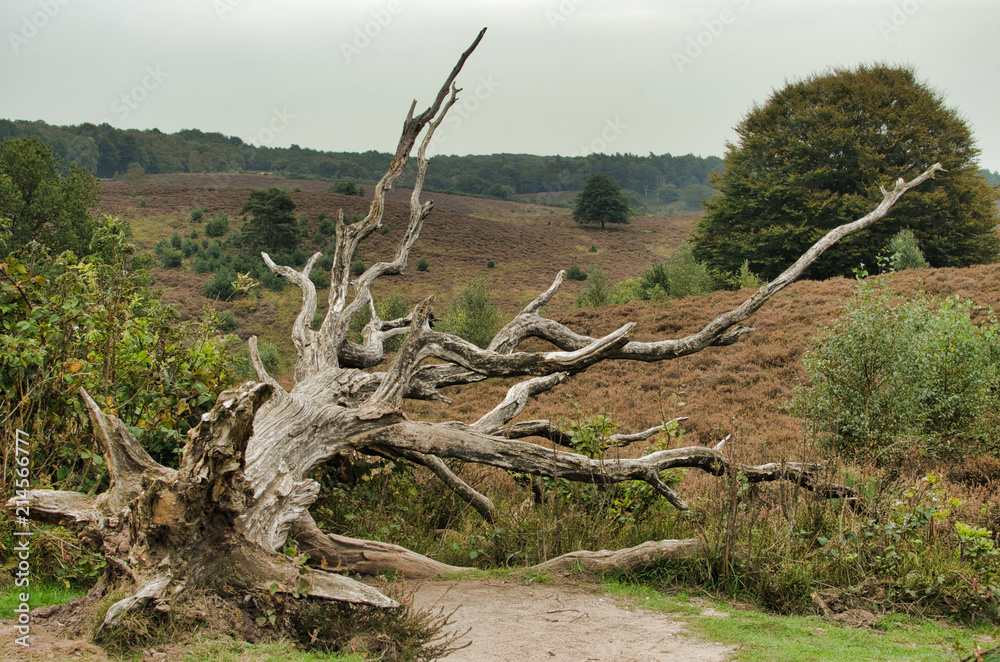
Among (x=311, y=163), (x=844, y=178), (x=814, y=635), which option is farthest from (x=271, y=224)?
(x=311, y=163)

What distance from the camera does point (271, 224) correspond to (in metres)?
42.2

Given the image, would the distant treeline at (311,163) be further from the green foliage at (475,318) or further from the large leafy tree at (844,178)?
the green foliage at (475,318)

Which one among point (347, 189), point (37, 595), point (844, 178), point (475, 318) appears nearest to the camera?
point (37, 595)

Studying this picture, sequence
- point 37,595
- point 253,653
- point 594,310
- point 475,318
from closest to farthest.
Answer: point 253,653 → point 37,595 → point 475,318 → point 594,310

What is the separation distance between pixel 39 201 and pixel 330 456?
30274mm

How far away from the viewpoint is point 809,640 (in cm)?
386

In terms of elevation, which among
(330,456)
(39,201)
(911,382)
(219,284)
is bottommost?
(330,456)

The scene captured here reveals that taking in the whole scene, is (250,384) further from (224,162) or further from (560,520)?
(224,162)

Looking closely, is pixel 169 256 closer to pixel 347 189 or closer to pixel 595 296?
pixel 347 189

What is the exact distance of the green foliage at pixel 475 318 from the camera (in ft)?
74.3

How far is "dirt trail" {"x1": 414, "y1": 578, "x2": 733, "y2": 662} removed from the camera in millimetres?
A: 3541

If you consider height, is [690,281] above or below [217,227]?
below

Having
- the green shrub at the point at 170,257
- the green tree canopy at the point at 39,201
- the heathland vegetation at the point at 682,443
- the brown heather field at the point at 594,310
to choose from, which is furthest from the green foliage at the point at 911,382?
the green shrub at the point at 170,257

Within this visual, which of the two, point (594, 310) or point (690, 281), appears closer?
point (594, 310)
